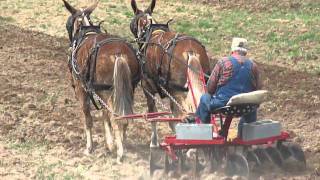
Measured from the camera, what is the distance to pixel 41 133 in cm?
1095

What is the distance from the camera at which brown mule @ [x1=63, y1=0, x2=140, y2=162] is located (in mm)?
9555

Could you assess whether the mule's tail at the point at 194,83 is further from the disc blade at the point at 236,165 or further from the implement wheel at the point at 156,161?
the disc blade at the point at 236,165

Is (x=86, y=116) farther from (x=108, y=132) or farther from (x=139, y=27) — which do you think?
(x=139, y=27)

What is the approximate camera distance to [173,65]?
387 inches

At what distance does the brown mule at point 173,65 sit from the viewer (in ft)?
31.0

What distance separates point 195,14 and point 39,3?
21.0 feet

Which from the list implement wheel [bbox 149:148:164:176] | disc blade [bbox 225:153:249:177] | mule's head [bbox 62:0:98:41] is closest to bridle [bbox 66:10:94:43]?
mule's head [bbox 62:0:98:41]

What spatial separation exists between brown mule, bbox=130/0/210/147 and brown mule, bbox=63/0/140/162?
45 centimetres

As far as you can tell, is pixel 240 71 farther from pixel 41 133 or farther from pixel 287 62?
pixel 287 62

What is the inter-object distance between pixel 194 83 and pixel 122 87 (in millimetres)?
1062

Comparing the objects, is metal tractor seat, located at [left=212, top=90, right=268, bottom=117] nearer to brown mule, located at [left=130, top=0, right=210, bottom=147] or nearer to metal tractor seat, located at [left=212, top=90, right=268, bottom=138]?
metal tractor seat, located at [left=212, top=90, right=268, bottom=138]

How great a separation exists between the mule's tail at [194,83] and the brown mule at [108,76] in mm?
893

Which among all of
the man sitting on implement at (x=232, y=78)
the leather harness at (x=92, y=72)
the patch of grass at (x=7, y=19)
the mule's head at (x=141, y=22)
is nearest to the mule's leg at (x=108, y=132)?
the leather harness at (x=92, y=72)

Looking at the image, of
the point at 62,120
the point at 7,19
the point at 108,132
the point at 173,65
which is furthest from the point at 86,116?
the point at 7,19
